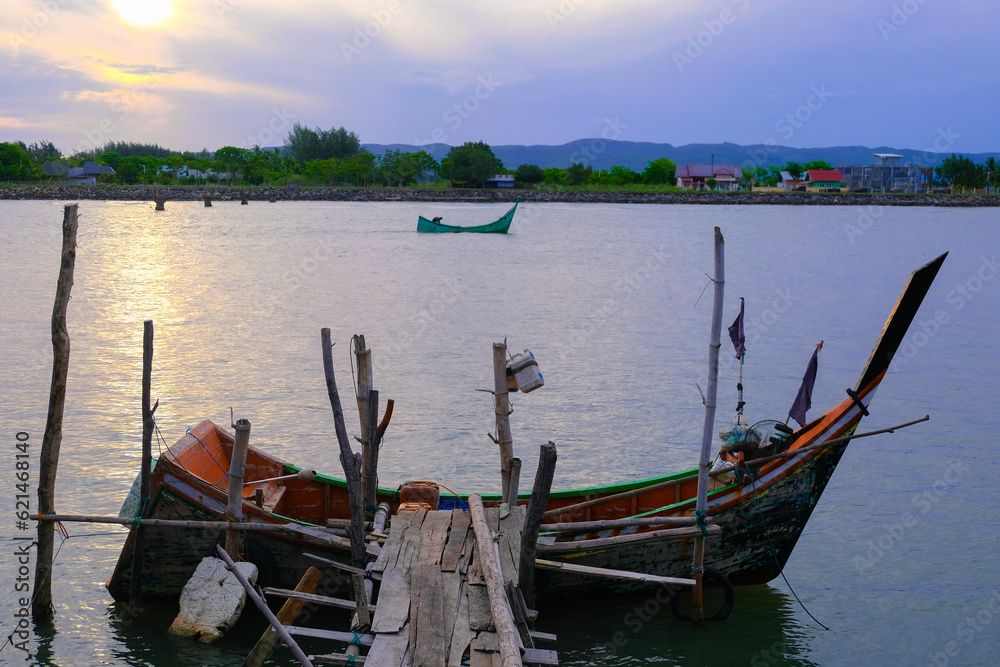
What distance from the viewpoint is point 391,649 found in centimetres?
539

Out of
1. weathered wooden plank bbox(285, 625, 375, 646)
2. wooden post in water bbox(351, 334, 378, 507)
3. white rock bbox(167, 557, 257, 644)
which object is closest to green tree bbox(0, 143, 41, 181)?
wooden post in water bbox(351, 334, 378, 507)

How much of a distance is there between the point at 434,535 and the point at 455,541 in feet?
0.58

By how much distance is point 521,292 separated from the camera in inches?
1131

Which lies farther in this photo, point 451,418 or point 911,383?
point 911,383

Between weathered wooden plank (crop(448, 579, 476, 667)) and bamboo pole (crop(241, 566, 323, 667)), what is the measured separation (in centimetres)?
104

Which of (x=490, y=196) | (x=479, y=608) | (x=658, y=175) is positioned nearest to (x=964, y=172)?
(x=658, y=175)

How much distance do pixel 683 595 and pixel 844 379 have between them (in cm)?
1008

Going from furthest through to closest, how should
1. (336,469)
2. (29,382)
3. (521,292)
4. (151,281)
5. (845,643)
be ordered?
(151,281) → (521,292) → (29,382) → (336,469) → (845,643)

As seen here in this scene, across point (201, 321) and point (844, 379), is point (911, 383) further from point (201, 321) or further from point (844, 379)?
point (201, 321)

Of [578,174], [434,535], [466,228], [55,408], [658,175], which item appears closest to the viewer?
[434,535]

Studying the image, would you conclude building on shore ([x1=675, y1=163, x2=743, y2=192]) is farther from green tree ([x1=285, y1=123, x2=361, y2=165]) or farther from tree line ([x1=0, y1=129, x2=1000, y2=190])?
green tree ([x1=285, y1=123, x2=361, y2=165])

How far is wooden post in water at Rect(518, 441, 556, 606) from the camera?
19.6ft

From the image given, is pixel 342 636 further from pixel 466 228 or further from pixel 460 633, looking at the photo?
pixel 466 228

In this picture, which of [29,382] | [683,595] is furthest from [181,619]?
[29,382]
